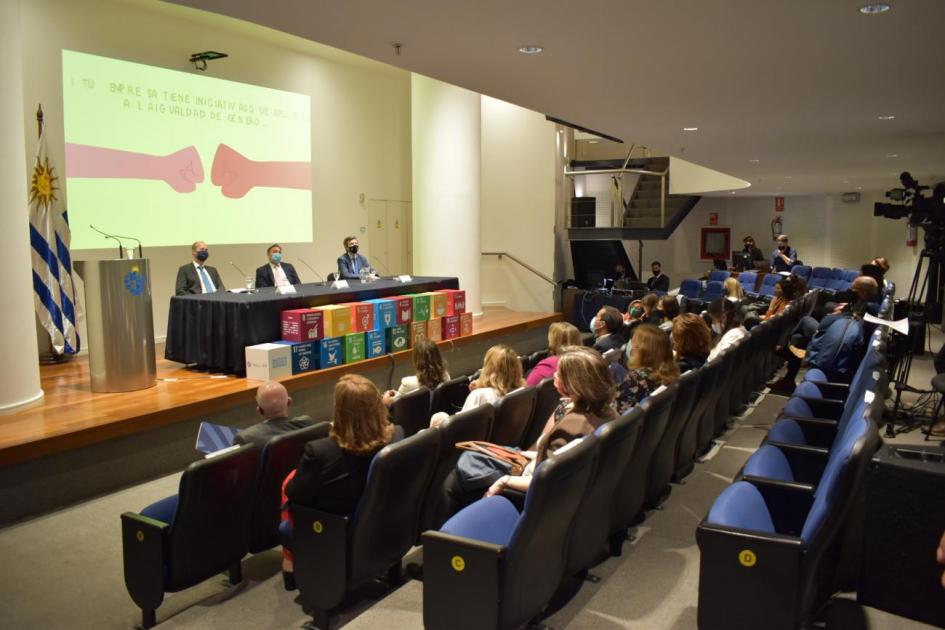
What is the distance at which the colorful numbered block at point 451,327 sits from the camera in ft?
27.6

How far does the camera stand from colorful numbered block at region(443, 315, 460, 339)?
8.41 m

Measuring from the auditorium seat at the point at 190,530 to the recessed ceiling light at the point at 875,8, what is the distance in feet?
10.2

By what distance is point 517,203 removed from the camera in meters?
12.4

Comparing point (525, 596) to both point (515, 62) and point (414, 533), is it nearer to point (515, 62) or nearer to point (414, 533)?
point (414, 533)

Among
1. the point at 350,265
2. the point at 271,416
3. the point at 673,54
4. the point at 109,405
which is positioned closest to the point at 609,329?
the point at 673,54

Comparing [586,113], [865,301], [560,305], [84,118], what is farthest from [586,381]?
[560,305]

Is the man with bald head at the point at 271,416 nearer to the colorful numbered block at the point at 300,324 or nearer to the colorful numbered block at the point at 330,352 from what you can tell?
the colorful numbered block at the point at 300,324

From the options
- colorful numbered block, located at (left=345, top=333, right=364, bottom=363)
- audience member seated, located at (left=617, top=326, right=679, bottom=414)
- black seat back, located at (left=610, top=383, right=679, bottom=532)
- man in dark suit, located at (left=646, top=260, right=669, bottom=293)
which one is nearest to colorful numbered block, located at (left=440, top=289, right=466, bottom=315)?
colorful numbered block, located at (left=345, top=333, right=364, bottom=363)

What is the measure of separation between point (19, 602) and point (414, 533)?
1.78 metres

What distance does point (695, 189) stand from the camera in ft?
45.9

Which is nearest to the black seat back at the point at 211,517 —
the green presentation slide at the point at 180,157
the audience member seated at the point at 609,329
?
the audience member seated at the point at 609,329

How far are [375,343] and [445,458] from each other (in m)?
4.02

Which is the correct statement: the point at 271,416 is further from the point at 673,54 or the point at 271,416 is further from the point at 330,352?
the point at 330,352

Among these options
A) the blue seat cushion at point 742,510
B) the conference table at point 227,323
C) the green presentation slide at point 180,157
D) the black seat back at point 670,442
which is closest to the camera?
the blue seat cushion at point 742,510
